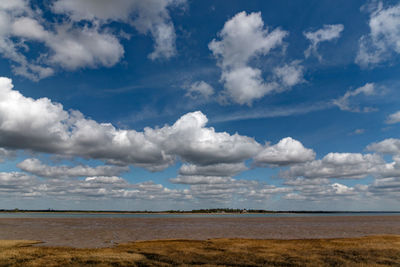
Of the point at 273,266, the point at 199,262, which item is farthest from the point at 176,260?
the point at 273,266

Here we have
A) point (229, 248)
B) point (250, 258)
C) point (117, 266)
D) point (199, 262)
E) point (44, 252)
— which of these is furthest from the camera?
point (229, 248)

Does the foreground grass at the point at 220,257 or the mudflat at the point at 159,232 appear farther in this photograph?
the mudflat at the point at 159,232

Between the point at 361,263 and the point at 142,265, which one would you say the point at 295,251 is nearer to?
the point at 361,263

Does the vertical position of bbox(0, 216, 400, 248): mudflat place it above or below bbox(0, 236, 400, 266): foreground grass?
below

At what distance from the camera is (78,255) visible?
31.6 m

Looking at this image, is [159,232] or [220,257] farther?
[159,232]

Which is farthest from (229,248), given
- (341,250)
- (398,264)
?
(398,264)

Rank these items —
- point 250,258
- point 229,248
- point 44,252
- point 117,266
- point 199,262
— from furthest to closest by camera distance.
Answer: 1. point 229,248
2. point 44,252
3. point 250,258
4. point 199,262
5. point 117,266

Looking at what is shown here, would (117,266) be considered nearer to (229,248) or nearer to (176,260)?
(176,260)

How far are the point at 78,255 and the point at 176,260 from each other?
10565 mm

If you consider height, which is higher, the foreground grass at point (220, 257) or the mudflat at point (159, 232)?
the foreground grass at point (220, 257)

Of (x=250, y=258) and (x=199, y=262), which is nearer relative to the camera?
(x=199, y=262)

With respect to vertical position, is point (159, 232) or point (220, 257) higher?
point (220, 257)

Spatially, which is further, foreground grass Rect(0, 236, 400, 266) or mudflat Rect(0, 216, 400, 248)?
mudflat Rect(0, 216, 400, 248)
